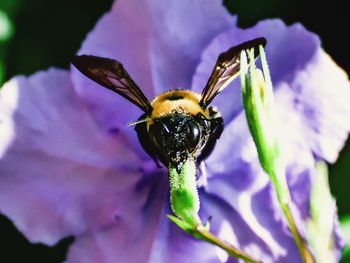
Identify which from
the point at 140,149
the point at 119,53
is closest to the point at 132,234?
the point at 140,149

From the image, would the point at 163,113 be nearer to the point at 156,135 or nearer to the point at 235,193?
the point at 156,135

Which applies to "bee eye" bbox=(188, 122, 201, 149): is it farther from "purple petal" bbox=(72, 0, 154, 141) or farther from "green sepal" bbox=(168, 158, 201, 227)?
"purple petal" bbox=(72, 0, 154, 141)

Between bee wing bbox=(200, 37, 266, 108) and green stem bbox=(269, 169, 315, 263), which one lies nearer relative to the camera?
green stem bbox=(269, 169, 315, 263)

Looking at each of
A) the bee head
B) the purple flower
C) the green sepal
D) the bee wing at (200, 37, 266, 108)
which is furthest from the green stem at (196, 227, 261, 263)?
the purple flower

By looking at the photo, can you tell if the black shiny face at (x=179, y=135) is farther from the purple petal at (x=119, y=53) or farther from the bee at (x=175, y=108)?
the purple petal at (x=119, y=53)

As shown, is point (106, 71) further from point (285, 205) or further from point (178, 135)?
point (285, 205)

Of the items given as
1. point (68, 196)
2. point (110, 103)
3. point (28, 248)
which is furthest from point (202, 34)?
point (28, 248)
